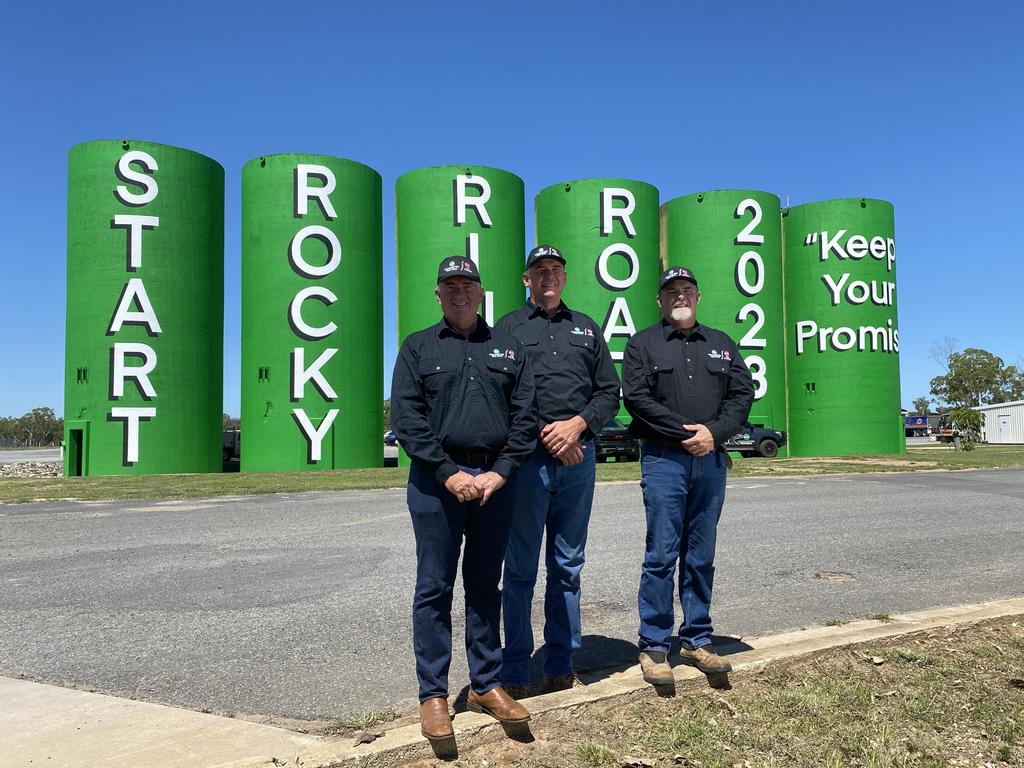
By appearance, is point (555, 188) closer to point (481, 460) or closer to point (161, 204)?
point (161, 204)

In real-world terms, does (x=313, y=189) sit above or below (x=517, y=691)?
above

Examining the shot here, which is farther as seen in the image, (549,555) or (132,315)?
(132,315)

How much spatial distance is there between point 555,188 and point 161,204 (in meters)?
14.6

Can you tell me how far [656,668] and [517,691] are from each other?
687mm

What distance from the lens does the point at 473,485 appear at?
11.2 feet

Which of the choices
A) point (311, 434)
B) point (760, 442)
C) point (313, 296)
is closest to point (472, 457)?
point (311, 434)

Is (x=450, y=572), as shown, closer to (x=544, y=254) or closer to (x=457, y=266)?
(x=457, y=266)

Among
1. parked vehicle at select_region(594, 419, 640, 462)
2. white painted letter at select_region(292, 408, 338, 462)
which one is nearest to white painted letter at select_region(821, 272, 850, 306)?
parked vehicle at select_region(594, 419, 640, 462)

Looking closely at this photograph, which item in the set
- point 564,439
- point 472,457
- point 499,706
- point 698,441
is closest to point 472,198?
point 698,441

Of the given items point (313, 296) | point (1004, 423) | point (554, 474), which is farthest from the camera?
point (1004, 423)

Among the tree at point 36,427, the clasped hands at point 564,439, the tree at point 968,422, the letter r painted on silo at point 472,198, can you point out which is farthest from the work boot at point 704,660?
the tree at point 36,427

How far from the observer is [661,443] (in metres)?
4.28

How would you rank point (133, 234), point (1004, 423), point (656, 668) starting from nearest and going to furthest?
point (656, 668), point (133, 234), point (1004, 423)

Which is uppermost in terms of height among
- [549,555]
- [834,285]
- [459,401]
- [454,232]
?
[454,232]
